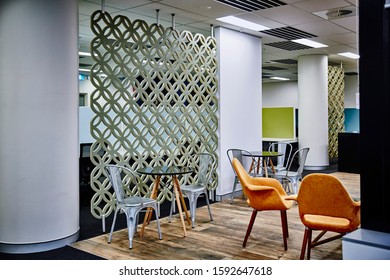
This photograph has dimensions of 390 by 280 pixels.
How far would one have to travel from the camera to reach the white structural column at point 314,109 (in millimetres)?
9875

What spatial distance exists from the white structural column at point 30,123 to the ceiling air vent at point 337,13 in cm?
372

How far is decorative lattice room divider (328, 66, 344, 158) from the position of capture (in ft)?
36.1

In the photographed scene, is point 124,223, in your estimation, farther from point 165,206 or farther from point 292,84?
point 292,84

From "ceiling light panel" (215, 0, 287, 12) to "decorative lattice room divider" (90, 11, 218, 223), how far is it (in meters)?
0.96

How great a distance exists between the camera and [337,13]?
5887mm

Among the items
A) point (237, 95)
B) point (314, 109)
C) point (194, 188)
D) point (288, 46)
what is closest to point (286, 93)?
point (314, 109)

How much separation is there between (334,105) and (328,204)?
28.0 feet

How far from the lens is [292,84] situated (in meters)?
15.9

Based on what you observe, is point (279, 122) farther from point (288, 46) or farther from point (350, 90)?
point (350, 90)

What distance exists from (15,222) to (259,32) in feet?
16.3

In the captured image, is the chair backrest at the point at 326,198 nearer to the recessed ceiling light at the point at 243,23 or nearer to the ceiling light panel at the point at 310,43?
the recessed ceiling light at the point at 243,23

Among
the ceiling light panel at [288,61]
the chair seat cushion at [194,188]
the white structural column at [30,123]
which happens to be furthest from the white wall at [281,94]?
the white structural column at [30,123]
